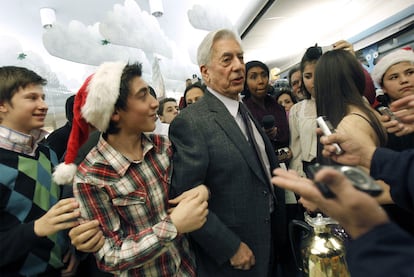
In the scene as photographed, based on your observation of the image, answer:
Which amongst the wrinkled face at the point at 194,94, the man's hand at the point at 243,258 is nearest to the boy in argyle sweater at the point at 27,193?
the man's hand at the point at 243,258

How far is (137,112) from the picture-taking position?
92 cm

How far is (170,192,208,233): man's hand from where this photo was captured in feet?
2.60

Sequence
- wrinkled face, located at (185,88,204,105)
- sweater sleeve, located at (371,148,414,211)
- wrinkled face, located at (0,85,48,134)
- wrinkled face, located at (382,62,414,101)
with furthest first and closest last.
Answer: wrinkled face, located at (185,88,204,105) → wrinkled face, located at (382,62,414,101) → wrinkled face, located at (0,85,48,134) → sweater sleeve, located at (371,148,414,211)

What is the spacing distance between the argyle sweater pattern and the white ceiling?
2.51 meters

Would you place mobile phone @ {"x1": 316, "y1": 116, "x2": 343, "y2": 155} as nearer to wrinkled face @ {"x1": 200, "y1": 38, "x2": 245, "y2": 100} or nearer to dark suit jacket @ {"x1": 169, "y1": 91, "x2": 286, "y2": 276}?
dark suit jacket @ {"x1": 169, "y1": 91, "x2": 286, "y2": 276}

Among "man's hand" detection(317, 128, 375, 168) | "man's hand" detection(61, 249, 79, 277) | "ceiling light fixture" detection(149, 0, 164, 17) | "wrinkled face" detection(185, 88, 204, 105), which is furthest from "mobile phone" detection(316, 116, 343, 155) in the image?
"ceiling light fixture" detection(149, 0, 164, 17)

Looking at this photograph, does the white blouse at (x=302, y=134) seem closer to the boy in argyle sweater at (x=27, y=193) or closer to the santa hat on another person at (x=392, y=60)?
the santa hat on another person at (x=392, y=60)

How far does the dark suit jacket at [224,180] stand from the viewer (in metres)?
0.95

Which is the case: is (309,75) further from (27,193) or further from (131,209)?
(27,193)

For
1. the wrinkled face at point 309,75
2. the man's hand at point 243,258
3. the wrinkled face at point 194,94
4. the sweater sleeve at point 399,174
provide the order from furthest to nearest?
the wrinkled face at point 194,94 < the wrinkled face at point 309,75 < the man's hand at point 243,258 < the sweater sleeve at point 399,174

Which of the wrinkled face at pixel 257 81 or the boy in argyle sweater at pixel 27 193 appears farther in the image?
the wrinkled face at pixel 257 81

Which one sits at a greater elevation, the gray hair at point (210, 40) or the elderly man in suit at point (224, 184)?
the gray hair at point (210, 40)

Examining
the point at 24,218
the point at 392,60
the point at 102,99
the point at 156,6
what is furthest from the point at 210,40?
the point at 156,6

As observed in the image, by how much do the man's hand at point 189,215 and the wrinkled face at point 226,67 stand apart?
567 mm
